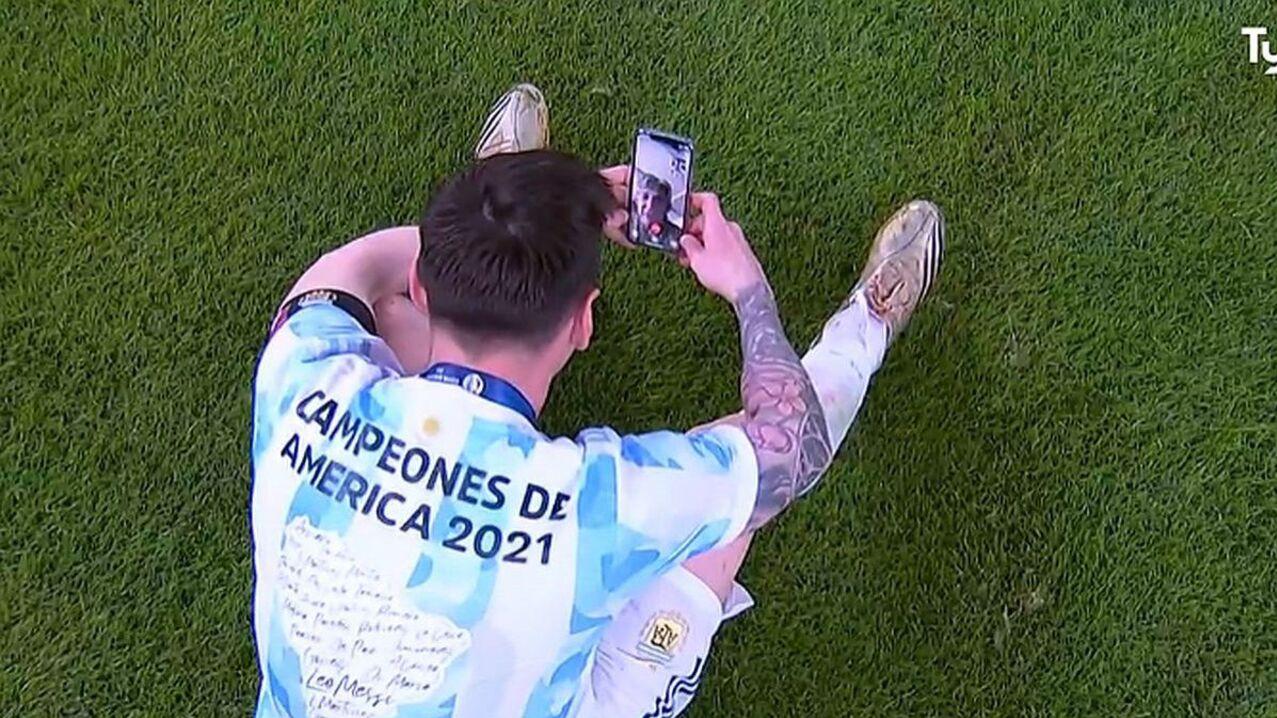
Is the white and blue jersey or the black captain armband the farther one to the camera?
the black captain armband

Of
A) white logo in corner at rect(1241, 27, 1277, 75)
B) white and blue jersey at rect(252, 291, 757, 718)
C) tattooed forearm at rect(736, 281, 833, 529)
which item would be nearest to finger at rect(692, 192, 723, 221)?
tattooed forearm at rect(736, 281, 833, 529)

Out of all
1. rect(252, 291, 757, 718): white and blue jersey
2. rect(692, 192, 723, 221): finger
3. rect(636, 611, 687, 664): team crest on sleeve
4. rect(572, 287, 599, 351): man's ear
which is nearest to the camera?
rect(252, 291, 757, 718): white and blue jersey

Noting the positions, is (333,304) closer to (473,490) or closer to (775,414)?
(473,490)

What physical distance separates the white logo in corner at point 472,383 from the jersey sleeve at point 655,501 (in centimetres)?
13

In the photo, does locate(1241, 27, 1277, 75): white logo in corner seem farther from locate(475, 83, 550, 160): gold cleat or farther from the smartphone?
locate(475, 83, 550, 160): gold cleat

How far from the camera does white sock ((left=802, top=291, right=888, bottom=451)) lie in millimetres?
2010

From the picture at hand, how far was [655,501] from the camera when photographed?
1.47 m

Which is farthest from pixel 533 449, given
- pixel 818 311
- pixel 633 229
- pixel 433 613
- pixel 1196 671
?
pixel 1196 671

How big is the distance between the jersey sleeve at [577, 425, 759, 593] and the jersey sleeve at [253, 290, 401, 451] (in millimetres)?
256

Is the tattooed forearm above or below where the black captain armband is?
below

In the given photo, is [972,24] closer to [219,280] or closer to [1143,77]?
[1143,77]

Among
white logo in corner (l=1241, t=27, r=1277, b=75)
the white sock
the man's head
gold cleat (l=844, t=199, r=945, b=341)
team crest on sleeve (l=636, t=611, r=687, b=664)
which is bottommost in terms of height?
team crest on sleeve (l=636, t=611, r=687, b=664)

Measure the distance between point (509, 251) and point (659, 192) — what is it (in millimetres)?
503

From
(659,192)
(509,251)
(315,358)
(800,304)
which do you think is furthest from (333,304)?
(800,304)
